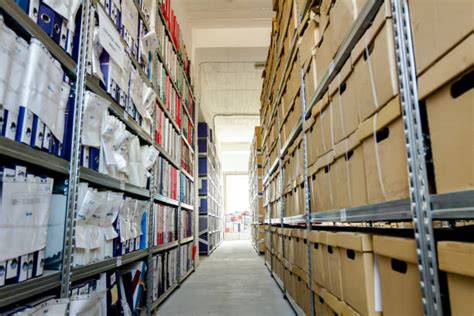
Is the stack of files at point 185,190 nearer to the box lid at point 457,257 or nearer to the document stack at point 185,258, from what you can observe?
the document stack at point 185,258

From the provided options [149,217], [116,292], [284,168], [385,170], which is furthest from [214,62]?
[385,170]

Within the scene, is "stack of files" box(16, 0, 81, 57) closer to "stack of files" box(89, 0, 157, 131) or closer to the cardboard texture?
"stack of files" box(89, 0, 157, 131)

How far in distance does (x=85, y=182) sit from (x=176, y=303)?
1.81m

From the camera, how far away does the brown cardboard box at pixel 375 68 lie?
89 centimetres

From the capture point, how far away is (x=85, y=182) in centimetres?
139

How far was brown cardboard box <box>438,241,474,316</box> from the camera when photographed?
61cm

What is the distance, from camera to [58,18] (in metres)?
1.18

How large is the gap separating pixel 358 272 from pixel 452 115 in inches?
25.6

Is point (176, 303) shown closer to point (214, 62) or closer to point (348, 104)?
point (348, 104)

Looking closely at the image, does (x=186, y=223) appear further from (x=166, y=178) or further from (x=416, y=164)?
(x=416, y=164)

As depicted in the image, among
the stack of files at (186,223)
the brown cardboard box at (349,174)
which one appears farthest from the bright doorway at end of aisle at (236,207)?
the brown cardboard box at (349,174)

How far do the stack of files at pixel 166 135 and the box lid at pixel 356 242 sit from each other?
1761 mm

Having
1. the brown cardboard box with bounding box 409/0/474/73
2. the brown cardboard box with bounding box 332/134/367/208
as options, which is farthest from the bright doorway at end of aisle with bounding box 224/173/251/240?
the brown cardboard box with bounding box 409/0/474/73

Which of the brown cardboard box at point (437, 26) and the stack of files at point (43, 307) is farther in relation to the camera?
the stack of files at point (43, 307)
